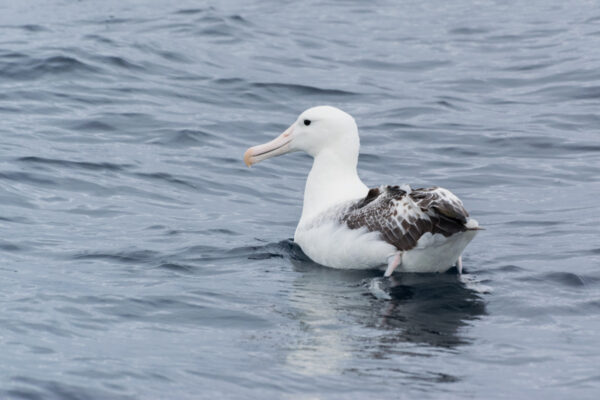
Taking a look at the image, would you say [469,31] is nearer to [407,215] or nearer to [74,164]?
[74,164]

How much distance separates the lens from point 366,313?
9.16m

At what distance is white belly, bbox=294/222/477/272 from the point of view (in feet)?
33.2

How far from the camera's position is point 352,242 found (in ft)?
34.3

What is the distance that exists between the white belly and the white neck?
53cm

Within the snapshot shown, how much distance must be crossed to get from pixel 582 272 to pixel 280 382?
13.0 feet

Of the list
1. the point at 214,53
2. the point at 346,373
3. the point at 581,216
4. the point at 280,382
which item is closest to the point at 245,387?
the point at 280,382

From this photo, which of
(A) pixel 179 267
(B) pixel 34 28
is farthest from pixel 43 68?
(A) pixel 179 267

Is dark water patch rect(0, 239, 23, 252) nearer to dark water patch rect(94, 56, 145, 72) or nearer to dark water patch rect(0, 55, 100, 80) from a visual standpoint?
dark water patch rect(0, 55, 100, 80)

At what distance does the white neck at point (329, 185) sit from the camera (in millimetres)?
11398

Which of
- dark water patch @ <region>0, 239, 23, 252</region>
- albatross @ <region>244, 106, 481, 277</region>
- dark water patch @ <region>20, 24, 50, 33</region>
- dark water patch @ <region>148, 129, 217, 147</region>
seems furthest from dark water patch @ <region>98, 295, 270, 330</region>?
dark water patch @ <region>20, 24, 50, 33</region>

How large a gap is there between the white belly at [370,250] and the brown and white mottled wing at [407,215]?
0.08m

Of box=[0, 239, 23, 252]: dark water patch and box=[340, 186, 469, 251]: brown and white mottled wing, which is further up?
box=[340, 186, 469, 251]: brown and white mottled wing

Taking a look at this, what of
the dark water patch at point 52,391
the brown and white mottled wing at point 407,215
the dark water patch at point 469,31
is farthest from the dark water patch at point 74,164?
the dark water patch at point 469,31

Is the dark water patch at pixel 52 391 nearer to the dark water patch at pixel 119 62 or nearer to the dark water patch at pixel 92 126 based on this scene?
the dark water patch at pixel 92 126
